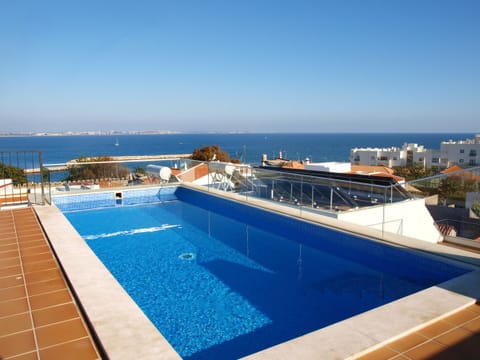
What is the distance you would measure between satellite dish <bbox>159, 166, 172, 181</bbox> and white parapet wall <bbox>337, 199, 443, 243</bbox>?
5.96 m

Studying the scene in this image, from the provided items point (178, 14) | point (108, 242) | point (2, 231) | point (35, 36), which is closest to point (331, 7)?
point (178, 14)

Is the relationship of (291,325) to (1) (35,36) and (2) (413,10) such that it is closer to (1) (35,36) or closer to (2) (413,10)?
(1) (35,36)

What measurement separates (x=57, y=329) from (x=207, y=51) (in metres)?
25.1

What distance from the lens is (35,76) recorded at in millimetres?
25359

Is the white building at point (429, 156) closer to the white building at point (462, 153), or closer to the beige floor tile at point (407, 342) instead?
the white building at point (462, 153)

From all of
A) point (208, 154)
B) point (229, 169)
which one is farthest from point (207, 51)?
point (229, 169)

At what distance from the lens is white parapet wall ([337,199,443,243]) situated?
7789mm

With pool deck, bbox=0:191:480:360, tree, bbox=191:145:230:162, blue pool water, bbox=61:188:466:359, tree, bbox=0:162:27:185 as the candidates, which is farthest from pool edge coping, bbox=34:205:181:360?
tree, bbox=191:145:230:162

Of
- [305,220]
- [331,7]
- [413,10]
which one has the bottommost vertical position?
[305,220]

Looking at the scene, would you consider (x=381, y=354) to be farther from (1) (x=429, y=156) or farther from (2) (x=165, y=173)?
(1) (x=429, y=156)

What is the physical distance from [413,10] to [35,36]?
24273mm

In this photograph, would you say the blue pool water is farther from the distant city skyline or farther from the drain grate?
the distant city skyline

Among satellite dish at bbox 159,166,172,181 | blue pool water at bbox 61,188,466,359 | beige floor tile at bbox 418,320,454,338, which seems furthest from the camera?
satellite dish at bbox 159,166,172,181

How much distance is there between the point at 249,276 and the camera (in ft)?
16.1
